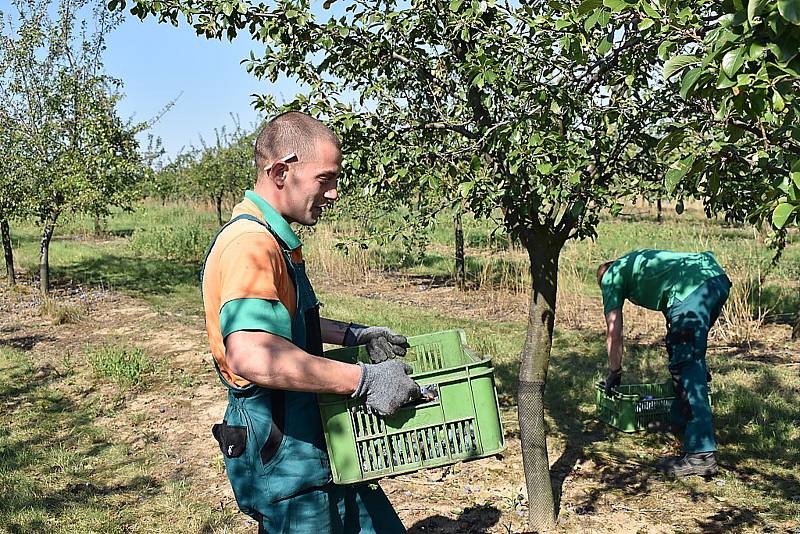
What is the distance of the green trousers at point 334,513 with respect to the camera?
231 centimetres

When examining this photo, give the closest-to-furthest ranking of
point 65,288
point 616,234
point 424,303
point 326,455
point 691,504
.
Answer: point 326,455, point 691,504, point 424,303, point 65,288, point 616,234

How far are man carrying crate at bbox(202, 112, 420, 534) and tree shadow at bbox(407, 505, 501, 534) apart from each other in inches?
70.4

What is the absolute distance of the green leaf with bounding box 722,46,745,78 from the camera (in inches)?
57.3

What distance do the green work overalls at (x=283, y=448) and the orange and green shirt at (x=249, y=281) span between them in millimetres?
44

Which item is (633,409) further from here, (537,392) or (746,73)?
(746,73)

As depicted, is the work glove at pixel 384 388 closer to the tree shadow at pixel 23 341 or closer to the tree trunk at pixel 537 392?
the tree trunk at pixel 537 392

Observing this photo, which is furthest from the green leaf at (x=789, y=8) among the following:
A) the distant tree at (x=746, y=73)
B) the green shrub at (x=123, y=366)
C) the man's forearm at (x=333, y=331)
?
the green shrub at (x=123, y=366)

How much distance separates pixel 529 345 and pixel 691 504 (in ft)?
4.61

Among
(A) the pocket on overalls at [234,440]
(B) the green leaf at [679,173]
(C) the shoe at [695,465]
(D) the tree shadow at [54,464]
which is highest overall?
(B) the green leaf at [679,173]

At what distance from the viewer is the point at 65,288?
39.3 feet

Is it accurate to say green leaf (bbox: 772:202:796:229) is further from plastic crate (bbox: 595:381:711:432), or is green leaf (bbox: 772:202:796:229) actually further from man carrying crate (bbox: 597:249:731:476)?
plastic crate (bbox: 595:381:711:432)

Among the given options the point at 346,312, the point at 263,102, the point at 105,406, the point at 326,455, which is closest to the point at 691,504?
the point at 326,455

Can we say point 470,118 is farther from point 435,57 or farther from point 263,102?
point 263,102

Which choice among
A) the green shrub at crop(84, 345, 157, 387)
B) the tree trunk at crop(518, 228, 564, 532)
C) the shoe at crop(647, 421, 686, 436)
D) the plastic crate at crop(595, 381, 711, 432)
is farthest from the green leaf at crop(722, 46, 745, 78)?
the green shrub at crop(84, 345, 157, 387)
